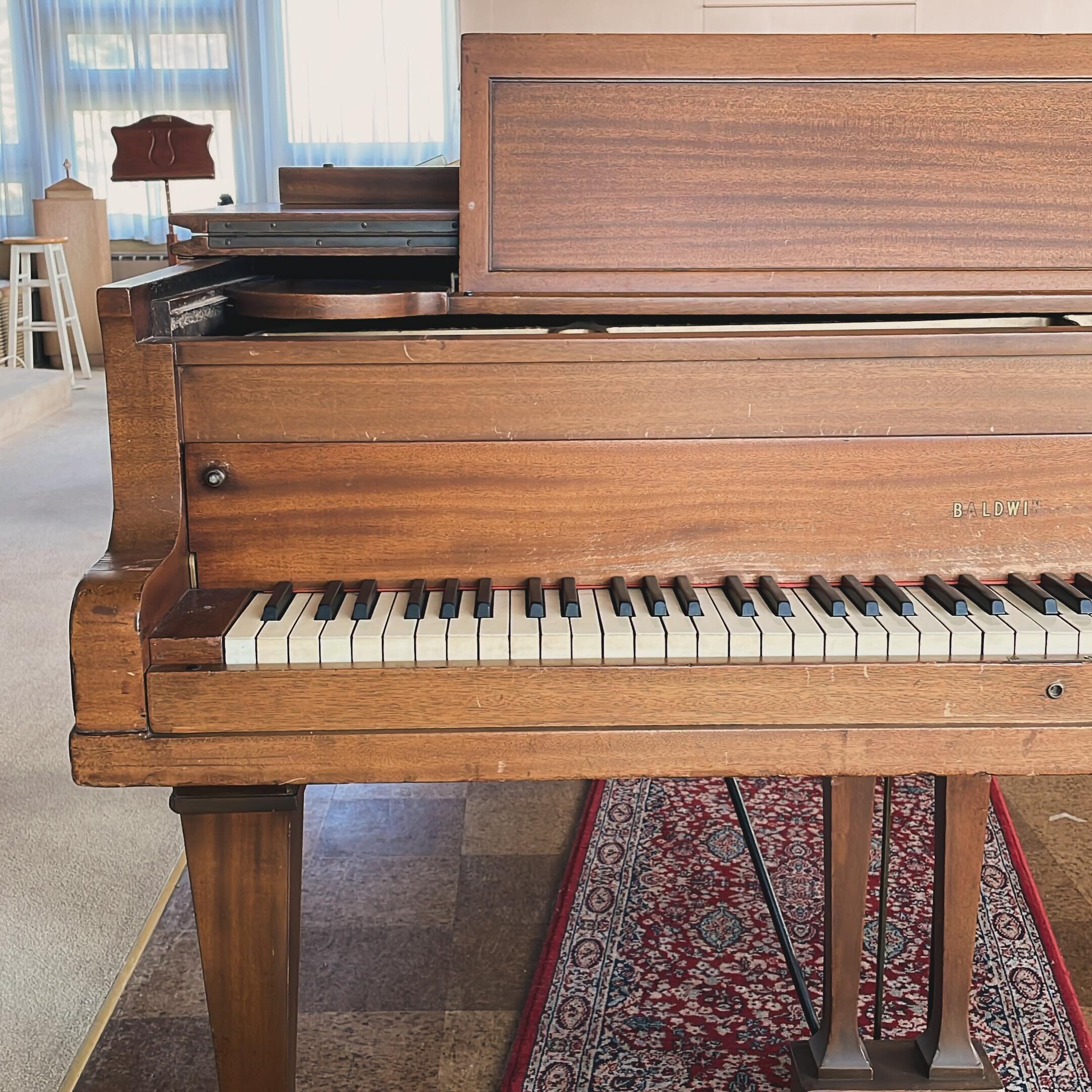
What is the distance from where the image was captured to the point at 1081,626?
132 cm

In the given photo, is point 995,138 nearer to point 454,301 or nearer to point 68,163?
point 454,301

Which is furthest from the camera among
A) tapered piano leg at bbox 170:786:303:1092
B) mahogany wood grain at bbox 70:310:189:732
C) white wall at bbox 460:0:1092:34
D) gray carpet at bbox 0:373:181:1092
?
white wall at bbox 460:0:1092:34

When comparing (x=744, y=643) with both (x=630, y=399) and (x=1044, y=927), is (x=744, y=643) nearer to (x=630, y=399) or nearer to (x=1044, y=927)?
(x=630, y=399)

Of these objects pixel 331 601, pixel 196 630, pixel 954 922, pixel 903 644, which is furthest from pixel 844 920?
pixel 196 630

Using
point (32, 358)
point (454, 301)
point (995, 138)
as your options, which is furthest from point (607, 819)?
point (32, 358)

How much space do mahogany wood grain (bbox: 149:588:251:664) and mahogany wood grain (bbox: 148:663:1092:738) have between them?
0.6 inches

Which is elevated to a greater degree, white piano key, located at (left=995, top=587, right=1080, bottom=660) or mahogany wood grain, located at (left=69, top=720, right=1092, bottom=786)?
white piano key, located at (left=995, top=587, right=1080, bottom=660)

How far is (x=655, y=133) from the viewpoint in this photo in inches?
58.2

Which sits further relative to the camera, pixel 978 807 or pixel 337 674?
pixel 978 807

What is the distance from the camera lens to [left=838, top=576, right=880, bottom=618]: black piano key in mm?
1343

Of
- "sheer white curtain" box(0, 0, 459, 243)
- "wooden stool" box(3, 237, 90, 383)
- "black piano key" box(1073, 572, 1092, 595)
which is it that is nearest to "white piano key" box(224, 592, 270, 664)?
"black piano key" box(1073, 572, 1092, 595)

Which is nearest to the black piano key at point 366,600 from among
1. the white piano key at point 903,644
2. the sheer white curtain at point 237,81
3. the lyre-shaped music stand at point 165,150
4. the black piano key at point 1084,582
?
the white piano key at point 903,644

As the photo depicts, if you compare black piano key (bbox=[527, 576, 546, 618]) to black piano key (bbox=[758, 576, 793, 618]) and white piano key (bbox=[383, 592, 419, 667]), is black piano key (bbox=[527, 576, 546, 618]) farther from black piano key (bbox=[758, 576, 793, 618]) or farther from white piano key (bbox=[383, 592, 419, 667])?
black piano key (bbox=[758, 576, 793, 618])

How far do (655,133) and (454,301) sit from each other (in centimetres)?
30
